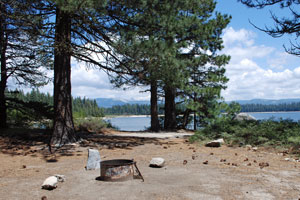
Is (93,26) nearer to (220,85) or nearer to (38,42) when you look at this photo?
(38,42)

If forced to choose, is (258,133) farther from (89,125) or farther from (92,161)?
(89,125)

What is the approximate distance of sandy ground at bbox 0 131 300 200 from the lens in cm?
391

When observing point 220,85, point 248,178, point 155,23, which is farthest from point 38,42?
point 220,85

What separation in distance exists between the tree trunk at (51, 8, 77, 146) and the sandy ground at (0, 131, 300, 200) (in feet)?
2.53

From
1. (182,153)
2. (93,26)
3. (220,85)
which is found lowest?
(182,153)

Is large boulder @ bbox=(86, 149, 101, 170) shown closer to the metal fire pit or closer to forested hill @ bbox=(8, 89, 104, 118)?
the metal fire pit

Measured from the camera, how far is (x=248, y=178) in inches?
187

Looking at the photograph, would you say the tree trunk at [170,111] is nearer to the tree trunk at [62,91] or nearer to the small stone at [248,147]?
the tree trunk at [62,91]

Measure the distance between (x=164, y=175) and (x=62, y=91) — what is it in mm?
5300

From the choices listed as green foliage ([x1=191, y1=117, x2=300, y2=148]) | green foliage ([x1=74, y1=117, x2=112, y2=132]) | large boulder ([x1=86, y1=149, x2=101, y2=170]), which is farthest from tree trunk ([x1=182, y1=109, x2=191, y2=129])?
large boulder ([x1=86, y1=149, x2=101, y2=170])

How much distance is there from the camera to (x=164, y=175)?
5.09 meters

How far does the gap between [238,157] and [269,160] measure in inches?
Result: 28.2

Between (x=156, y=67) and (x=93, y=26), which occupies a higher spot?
(x=93, y=26)

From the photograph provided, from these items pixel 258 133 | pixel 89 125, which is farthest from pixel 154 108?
pixel 258 133
